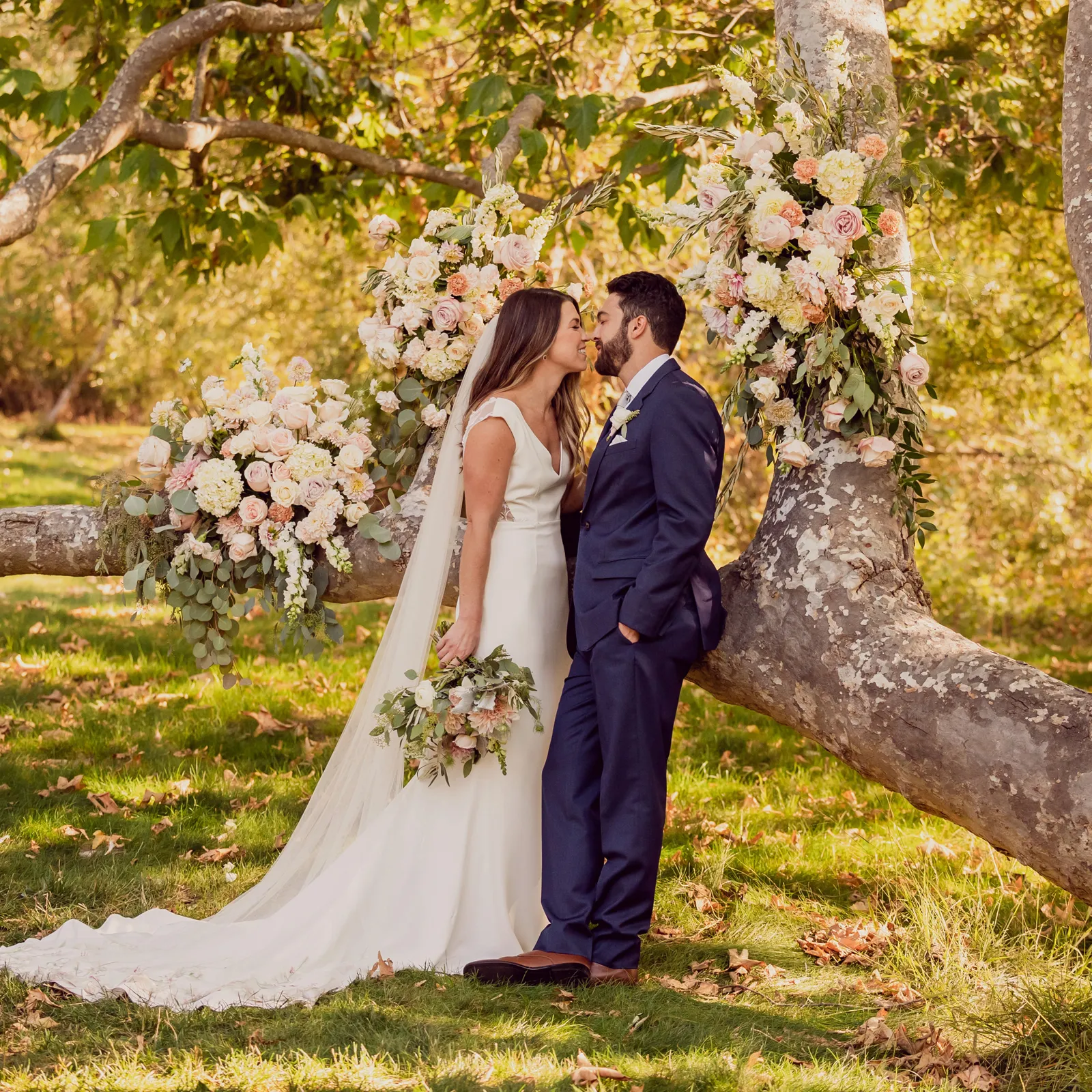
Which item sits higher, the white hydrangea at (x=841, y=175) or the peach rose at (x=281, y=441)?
the white hydrangea at (x=841, y=175)

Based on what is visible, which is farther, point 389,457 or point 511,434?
point 389,457

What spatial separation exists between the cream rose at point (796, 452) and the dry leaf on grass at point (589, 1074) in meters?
2.01

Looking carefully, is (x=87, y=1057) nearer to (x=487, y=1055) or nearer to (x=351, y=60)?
(x=487, y=1055)

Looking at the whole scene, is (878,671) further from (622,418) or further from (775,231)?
(775,231)

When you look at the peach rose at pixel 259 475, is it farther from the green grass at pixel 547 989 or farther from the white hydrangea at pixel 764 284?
the white hydrangea at pixel 764 284

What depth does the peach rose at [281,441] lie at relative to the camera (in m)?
4.63

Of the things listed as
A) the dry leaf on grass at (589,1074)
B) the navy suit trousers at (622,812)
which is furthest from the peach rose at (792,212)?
the dry leaf on grass at (589,1074)

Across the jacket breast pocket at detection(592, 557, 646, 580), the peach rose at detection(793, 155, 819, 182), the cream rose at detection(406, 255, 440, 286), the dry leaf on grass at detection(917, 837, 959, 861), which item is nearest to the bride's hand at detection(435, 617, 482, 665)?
the jacket breast pocket at detection(592, 557, 646, 580)

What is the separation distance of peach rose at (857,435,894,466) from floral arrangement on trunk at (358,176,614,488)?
62.0 inches

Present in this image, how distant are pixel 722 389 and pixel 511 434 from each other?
7.29m

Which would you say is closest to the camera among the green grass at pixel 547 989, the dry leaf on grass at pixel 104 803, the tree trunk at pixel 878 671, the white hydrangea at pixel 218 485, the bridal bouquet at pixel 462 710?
the tree trunk at pixel 878 671

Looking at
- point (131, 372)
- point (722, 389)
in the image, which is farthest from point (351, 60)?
point (131, 372)

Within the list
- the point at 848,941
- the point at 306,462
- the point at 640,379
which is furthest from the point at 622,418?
the point at 848,941

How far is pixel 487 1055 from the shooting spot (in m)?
3.32
